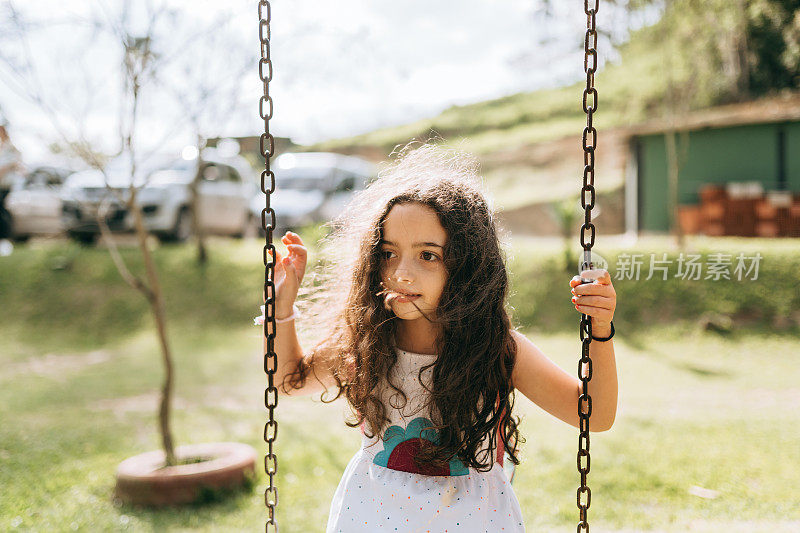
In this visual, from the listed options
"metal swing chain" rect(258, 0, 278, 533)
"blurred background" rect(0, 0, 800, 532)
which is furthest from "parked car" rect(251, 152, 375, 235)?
"metal swing chain" rect(258, 0, 278, 533)

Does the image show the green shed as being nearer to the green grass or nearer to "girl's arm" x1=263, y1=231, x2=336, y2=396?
the green grass

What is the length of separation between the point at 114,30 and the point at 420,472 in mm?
4357

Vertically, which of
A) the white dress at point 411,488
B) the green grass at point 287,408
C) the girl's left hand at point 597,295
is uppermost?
the girl's left hand at point 597,295

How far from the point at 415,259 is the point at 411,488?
558 mm

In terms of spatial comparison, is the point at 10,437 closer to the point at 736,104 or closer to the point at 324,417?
the point at 324,417

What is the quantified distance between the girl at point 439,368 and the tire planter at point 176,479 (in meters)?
2.64

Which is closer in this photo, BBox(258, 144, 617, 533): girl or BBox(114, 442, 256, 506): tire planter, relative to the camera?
BBox(258, 144, 617, 533): girl

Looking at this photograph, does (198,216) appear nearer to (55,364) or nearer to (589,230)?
(55,364)

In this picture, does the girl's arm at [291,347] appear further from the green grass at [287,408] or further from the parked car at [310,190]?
the parked car at [310,190]

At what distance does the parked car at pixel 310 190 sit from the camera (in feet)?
43.1

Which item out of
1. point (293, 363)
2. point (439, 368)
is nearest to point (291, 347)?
point (293, 363)

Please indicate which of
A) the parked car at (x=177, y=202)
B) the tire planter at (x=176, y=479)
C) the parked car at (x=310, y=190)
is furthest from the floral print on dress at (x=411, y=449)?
the parked car at (x=310, y=190)

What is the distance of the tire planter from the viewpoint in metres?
4.20

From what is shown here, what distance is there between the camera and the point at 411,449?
180 centimetres
